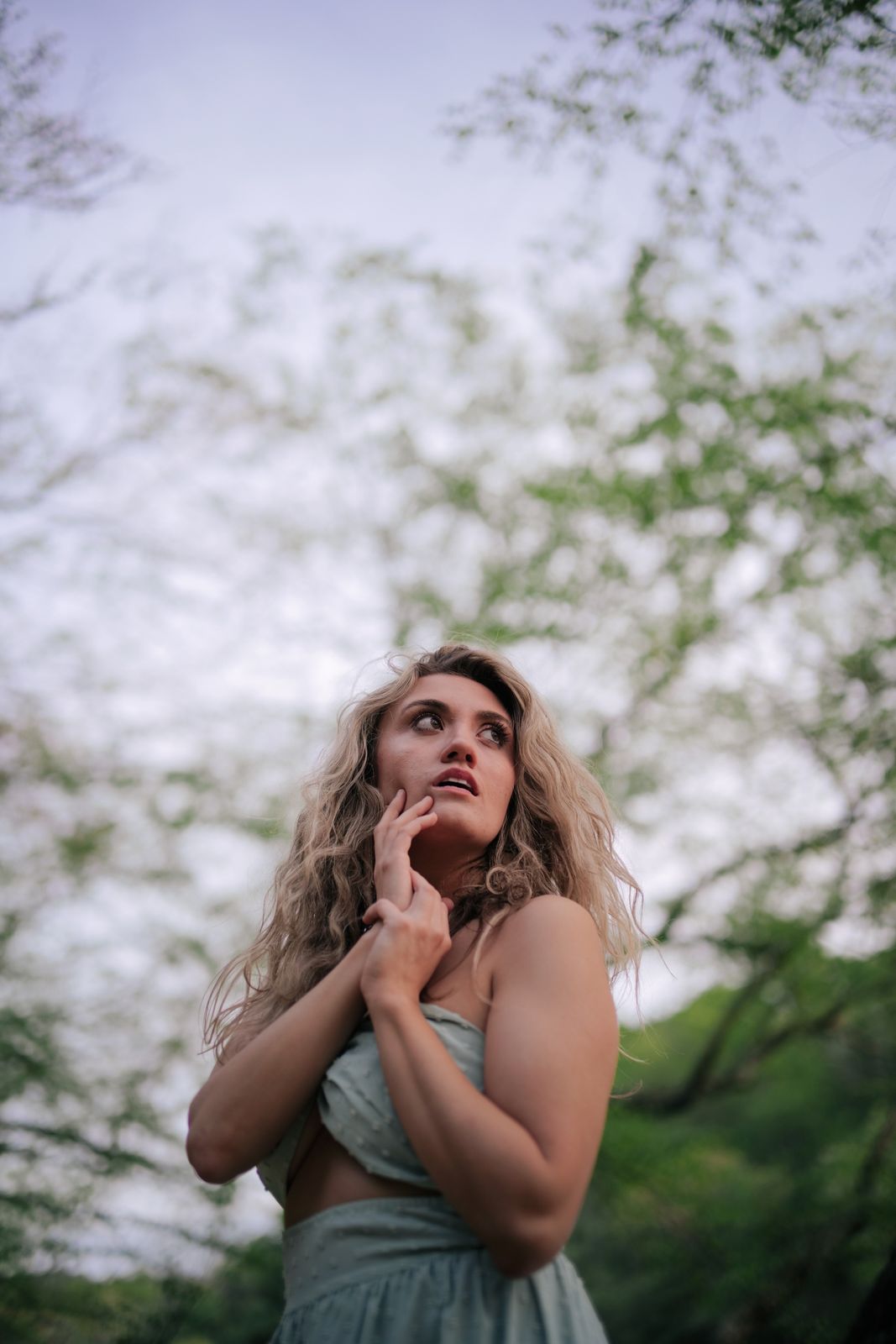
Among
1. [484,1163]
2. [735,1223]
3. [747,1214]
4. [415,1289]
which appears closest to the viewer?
[484,1163]

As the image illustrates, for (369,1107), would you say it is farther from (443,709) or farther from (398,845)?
(443,709)

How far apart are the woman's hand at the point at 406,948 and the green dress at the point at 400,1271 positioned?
0.12 metres

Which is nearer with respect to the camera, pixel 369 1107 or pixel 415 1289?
pixel 415 1289

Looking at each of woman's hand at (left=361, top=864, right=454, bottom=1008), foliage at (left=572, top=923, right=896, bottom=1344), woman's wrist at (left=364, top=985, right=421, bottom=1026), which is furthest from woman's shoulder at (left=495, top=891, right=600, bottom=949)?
foliage at (left=572, top=923, right=896, bottom=1344)

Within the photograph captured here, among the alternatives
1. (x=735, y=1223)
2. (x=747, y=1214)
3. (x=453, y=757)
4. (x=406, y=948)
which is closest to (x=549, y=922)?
(x=406, y=948)

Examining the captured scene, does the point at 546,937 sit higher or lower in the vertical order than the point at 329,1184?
higher

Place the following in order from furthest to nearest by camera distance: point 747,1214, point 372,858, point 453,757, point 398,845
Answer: point 747,1214 < point 372,858 < point 453,757 < point 398,845

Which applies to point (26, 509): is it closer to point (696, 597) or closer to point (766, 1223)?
point (696, 597)

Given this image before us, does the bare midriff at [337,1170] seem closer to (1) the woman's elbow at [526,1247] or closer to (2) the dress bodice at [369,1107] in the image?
(2) the dress bodice at [369,1107]

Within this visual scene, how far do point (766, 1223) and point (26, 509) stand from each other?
9245 millimetres

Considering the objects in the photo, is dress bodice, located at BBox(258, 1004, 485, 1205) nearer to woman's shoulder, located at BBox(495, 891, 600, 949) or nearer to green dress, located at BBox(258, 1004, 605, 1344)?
green dress, located at BBox(258, 1004, 605, 1344)

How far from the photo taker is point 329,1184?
1.68 metres

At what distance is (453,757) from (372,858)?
33 cm

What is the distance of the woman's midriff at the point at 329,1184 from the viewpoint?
1.62m
